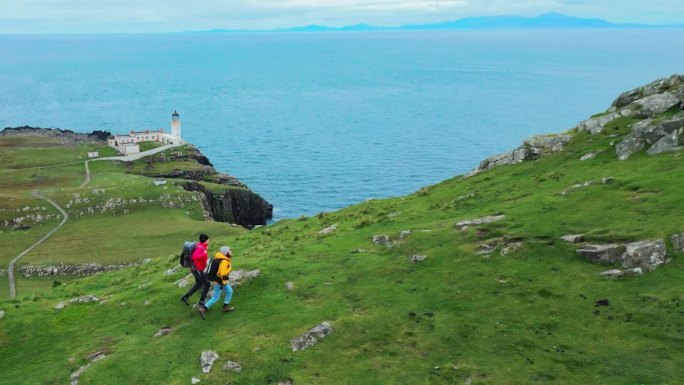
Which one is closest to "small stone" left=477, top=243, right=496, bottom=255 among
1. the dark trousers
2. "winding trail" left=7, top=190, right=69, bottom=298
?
the dark trousers

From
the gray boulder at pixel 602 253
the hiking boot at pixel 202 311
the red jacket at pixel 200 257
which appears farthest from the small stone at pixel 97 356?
the gray boulder at pixel 602 253

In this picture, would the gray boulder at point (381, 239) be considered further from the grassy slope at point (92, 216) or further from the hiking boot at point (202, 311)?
the grassy slope at point (92, 216)

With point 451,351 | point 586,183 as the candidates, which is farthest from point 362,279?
point 586,183

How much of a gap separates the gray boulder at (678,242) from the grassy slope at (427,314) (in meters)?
0.61

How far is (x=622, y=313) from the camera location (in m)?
25.3

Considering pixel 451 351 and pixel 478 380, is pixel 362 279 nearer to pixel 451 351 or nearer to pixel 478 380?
pixel 451 351

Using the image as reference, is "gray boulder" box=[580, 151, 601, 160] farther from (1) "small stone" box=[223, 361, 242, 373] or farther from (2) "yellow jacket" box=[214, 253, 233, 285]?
(1) "small stone" box=[223, 361, 242, 373]

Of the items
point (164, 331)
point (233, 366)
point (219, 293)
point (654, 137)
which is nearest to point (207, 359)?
point (233, 366)

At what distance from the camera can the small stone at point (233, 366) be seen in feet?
80.2

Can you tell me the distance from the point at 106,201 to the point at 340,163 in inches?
3265

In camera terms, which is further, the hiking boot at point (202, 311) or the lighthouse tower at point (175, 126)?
the lighthouse tower at point (175, 126)

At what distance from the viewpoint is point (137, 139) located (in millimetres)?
173750

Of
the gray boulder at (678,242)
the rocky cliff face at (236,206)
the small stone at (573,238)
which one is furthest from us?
the rocky cliff face at (236,206)

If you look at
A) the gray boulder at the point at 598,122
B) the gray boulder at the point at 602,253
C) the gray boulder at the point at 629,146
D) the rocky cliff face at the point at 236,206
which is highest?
the gray boulder at the point at 598,122
